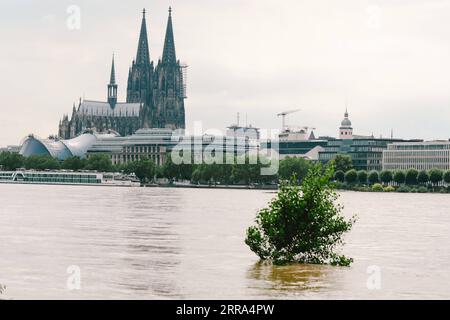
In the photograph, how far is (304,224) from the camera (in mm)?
40719

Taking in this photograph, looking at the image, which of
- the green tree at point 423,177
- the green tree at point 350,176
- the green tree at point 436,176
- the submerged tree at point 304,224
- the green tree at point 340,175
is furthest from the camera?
the green tree at point 340,175

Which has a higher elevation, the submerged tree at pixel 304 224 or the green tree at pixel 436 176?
the green tree at pixel 436 176

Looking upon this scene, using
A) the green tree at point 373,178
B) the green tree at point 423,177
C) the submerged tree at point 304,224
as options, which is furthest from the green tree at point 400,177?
the submerged tree at point 304,224

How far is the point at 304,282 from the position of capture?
36.7 m

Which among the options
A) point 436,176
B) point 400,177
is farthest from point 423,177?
point 400,177

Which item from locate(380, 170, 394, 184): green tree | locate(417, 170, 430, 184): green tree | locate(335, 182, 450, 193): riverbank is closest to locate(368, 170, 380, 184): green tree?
locate(335, 182, 450, 193): riverbank

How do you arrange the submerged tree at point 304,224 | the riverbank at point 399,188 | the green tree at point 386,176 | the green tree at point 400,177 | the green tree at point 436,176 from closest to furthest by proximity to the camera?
the submerged tree at point 304,224 → the riverbank at point 399,188 → the green tree at point 436,176 → the green tree at point 400,177 → the green tree at point 386,176

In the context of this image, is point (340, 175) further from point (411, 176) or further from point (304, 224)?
point (304, 224)

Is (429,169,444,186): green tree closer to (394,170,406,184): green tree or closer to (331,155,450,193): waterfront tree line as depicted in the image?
(331,155,450,193): waterfront tree line

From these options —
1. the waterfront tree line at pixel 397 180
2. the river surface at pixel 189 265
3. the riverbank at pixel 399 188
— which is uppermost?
the waterfront tree line at pixel 397 180

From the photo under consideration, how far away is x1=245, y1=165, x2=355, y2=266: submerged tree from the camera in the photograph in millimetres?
40719

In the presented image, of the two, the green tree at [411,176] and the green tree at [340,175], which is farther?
the green tree at [340,175]

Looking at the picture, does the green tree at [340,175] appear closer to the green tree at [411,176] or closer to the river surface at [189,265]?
the green tree at [411,176]

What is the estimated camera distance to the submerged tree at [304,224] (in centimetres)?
4072
